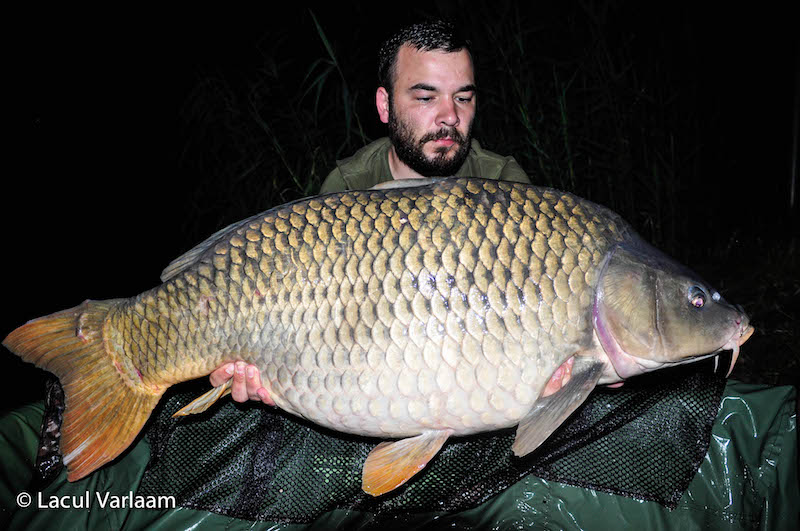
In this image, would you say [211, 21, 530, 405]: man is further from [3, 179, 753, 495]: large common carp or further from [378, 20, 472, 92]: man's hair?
[3, 179, 753, 495]: large common carp

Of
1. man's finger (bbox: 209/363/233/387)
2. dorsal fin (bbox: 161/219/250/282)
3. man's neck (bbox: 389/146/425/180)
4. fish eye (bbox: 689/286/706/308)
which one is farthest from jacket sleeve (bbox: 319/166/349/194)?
fish eye (bbox: 689/286/706/308)

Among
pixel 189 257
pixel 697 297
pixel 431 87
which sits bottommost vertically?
pixel 697 297

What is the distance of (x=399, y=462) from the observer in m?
1.37

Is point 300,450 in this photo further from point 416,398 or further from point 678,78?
point 678,78

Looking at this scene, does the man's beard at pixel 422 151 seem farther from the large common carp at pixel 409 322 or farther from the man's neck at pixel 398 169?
the large common carp at pixel 409 322

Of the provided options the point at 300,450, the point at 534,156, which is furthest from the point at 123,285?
the point at 300,450

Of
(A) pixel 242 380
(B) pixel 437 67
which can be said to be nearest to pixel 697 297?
(A) pixel 242 380

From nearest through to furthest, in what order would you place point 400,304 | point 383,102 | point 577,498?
1. point 400,304
2. point 577,498
3. point 383,102

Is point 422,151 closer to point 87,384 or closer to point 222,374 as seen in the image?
point 222,374

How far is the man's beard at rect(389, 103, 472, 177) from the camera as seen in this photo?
6.83 ft

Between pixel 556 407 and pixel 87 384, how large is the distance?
1.04 meters

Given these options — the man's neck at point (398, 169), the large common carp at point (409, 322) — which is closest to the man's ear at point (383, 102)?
the man's neck at point (398, 169)

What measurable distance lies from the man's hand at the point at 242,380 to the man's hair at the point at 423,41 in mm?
1177

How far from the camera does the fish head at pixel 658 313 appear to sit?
1.28 m
